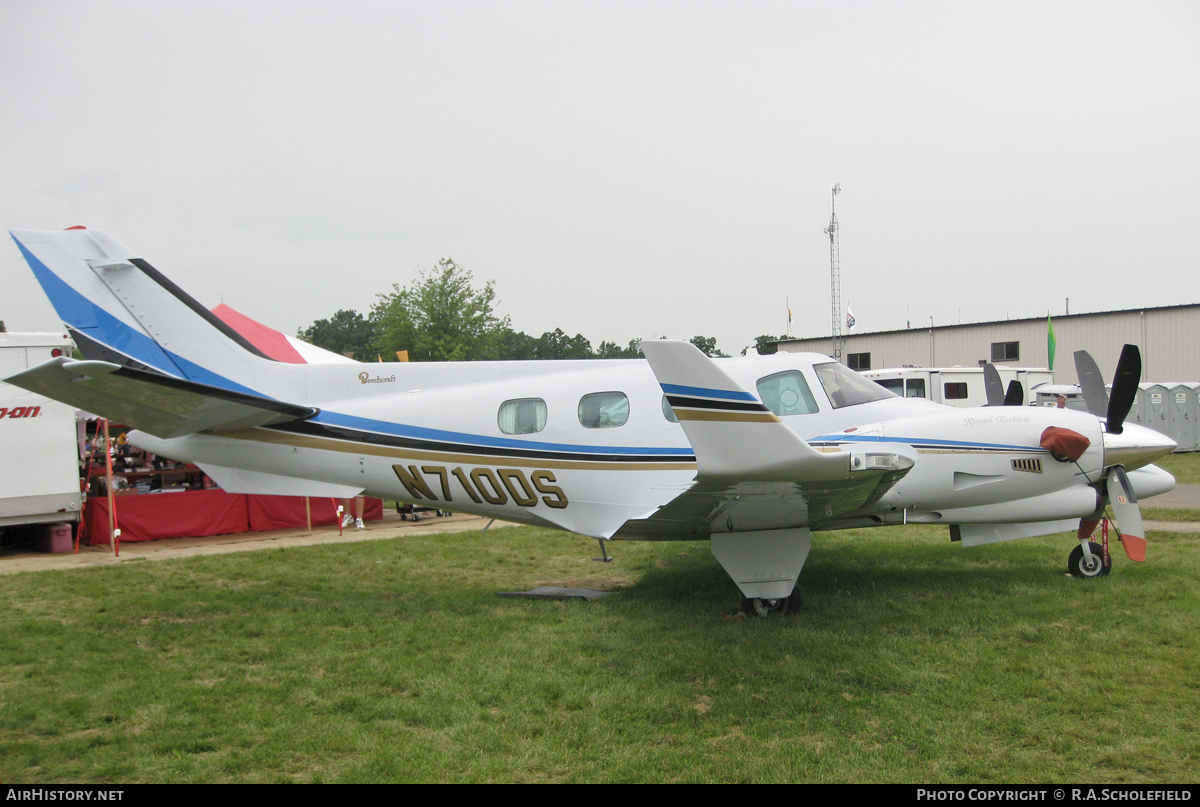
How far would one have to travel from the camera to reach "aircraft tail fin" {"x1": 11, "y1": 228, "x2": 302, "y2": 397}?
304 inches

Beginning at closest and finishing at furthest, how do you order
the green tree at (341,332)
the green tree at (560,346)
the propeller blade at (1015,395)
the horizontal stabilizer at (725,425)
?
the horizontal stabilizer at (725,425)
the propeller blade at (1015,395)
the green tree at (560,346)
the green tree at (341,332)

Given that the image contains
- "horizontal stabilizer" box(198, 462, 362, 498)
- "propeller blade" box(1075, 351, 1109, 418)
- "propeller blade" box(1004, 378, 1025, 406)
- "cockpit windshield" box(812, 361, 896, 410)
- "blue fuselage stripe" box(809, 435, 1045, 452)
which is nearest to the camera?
"blue fuselage stripe" box(809, 435, 1045, 452)

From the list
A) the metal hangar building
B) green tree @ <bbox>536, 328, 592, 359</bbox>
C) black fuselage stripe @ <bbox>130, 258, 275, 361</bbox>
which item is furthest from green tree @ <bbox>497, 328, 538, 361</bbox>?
black fuselage stripe @ <bbox>130, 258, 275, 361</bbox>

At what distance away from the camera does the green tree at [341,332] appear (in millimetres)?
94375

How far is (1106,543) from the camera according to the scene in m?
8.25

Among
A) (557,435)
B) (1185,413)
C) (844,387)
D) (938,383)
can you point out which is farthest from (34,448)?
(1185,413)

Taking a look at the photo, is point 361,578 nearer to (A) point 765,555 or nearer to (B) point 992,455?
(A) point 765,555

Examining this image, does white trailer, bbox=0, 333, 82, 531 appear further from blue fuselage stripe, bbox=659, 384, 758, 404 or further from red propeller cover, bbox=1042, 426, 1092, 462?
red propeller cover, bbox=1042, 426, 1092, 462

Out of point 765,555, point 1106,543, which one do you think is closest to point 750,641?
point 765,555

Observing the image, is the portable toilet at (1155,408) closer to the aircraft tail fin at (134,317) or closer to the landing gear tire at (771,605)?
the landing gear tire at (771,605)

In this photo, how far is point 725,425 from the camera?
5.17 meters

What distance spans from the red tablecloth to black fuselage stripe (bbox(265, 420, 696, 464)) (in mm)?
5601

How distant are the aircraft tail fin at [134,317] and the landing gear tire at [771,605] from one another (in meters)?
5.42

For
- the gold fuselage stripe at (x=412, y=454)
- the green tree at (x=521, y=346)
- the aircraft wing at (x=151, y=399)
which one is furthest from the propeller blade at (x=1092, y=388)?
the green tree at (x=521, y=346)
